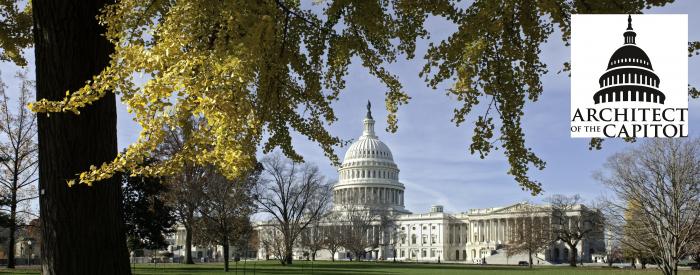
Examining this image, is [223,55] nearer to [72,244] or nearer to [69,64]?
[69,64]

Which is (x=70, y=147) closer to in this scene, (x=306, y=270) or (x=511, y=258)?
(x=306, y=270)

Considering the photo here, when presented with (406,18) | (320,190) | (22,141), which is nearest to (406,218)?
(320,190)

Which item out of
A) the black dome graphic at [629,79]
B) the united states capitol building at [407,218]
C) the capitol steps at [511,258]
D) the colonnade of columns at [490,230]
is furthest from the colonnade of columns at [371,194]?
the black dome graphic at [629,79]

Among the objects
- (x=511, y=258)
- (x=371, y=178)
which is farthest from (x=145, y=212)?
(x=371, y=178)

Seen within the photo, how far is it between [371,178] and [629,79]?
5724 inches

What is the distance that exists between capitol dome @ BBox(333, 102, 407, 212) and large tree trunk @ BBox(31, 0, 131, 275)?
14045 centimetres

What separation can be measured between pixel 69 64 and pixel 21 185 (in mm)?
35692

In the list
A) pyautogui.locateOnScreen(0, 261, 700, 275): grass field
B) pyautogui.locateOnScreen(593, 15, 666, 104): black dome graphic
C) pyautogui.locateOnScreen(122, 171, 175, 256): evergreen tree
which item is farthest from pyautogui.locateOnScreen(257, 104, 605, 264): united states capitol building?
pyautogui.locateOnScreen(593, 15, 666, 104): black dome graphic

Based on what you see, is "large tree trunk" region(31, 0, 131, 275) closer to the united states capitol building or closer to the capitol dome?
the united states capitol building

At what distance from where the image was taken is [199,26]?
599cm

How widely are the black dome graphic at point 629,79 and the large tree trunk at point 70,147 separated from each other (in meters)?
5.58

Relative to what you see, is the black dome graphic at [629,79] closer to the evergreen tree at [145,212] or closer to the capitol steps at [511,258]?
the evergreen tree at [145,212]

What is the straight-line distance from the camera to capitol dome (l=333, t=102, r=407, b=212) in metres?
152

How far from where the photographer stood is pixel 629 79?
27.3ft
